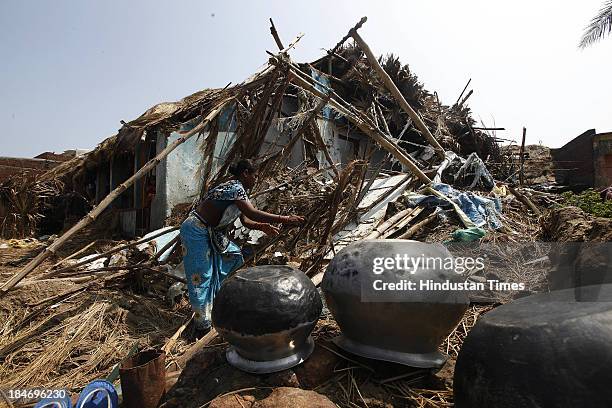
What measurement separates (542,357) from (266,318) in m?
1.57

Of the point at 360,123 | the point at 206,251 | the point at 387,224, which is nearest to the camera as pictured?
the point at 206,251

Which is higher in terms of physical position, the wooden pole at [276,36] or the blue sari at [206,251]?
the wooden pole at [276,36]

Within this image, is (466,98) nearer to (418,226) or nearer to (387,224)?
(418,226)

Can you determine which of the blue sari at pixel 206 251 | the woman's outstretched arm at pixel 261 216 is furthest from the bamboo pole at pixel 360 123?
the woman's outstretched arm at pixel 261 216

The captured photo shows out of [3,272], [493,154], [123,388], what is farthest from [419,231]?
[493,154]

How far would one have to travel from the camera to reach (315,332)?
339 centimetres

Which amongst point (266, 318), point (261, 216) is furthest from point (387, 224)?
point (266, 318)

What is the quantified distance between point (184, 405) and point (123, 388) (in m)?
0.41

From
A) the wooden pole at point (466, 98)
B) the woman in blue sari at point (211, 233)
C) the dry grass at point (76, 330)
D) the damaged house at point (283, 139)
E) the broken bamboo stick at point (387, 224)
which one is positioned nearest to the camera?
the dry grass at point (76, 330)

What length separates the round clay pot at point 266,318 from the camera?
2.62 metres

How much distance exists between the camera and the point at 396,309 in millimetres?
2615

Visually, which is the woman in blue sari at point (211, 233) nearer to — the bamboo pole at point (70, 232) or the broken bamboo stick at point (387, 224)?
the bamboo pole at point (70, 232)

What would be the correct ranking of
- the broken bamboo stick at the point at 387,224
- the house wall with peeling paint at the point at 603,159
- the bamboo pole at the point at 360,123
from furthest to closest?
the house wall with peeling paint at the point at 603,159 → the bamboo pole at the point at 360,123 → the broken bamboo stick at the point at 387,224

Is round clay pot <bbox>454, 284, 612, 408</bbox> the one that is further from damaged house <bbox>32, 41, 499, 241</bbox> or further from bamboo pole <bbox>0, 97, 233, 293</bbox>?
damaged house <bbox>32, 41, 499, 241</bbox>
